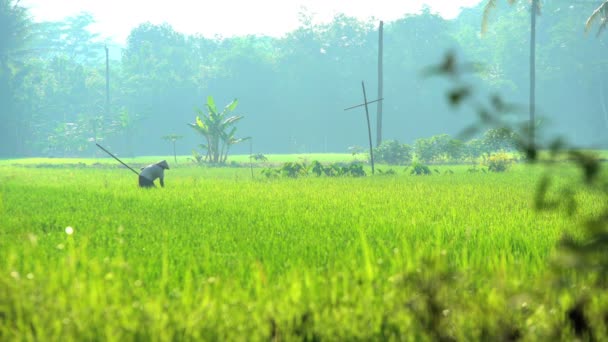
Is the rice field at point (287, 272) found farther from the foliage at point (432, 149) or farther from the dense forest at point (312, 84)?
the dense forest at point (312, 84)

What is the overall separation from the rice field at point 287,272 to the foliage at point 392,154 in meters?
18.1

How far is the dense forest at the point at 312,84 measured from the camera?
50.1 meters

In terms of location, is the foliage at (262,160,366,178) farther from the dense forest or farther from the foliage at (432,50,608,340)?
the dense forest

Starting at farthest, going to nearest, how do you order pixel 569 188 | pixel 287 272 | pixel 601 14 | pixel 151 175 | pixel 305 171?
1. pixel 601 14
2. pixel 305 171
3. pixel 151 175
4. pixel 287 272
5. pixel 569 188

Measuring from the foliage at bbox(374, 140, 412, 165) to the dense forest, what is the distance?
2348cm

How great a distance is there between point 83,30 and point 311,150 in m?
31.6

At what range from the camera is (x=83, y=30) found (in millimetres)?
71375

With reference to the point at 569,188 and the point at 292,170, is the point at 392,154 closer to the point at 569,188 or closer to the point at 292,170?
the point at 292,170

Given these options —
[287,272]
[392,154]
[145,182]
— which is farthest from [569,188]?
[392,154]

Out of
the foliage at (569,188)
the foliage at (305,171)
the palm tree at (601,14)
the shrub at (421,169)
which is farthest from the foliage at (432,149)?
the foliage at (569,188)

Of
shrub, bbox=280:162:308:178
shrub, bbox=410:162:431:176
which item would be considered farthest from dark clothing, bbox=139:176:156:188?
shrub, bbox=410:162:431:176

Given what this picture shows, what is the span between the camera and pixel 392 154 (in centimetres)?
2703

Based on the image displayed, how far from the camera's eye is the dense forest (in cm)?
5012

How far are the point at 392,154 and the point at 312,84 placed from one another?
27.4m
